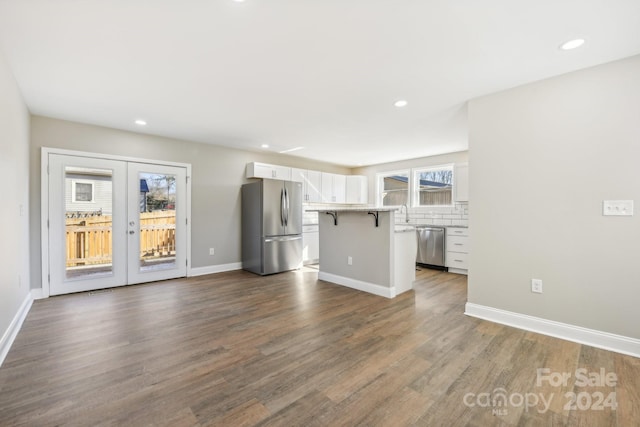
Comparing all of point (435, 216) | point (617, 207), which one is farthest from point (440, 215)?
point (617, 207)

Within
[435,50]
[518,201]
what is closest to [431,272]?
[518,201]

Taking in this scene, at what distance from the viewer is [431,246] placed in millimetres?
5598

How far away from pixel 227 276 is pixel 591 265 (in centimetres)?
477

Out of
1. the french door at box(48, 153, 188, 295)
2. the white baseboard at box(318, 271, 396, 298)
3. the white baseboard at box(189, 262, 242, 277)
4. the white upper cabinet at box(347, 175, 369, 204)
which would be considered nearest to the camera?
the white baseboard at box(318, 271, 396, 298)

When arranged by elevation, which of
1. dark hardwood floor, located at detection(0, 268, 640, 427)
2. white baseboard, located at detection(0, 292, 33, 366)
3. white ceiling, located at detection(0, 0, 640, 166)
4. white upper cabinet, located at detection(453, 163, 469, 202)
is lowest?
dark hardwood floor, located at detection(0, 268, 640, 427)

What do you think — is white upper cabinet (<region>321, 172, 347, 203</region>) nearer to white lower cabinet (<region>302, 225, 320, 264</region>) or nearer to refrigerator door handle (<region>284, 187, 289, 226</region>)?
white lower cabinet (<region>302, 225, 320, 264</region>)

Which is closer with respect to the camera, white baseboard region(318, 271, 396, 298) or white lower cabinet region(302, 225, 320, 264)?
white baseboard region(318, 271, 396, 298)

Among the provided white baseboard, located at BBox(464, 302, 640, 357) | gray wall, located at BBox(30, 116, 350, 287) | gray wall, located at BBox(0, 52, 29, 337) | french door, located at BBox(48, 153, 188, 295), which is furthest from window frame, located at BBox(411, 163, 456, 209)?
gray wall, located at BBox(0, 52, 29, 337)

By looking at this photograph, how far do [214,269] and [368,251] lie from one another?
2.98 meters

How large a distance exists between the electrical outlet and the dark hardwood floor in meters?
0.42

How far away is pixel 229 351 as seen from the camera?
91.6 inches

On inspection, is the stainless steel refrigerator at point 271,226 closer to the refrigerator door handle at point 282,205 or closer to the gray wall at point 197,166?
the refrigerator door handle at point 282,205

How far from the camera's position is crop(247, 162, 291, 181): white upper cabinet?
5.54m

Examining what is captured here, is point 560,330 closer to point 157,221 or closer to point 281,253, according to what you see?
point 281,253
